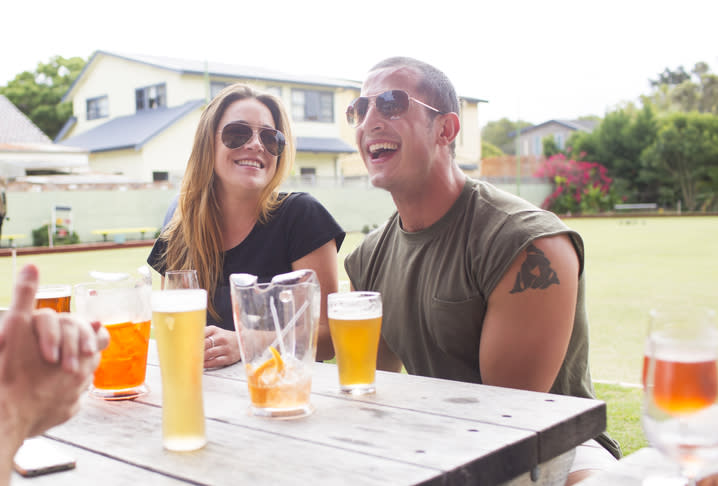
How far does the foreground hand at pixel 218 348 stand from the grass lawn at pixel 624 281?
487 mm

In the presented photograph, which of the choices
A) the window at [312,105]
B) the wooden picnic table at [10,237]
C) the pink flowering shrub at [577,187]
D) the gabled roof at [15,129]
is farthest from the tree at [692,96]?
the wooden picnic table at [10,237]

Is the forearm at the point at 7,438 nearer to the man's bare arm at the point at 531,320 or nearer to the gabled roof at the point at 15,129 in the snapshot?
the man's bare arm at the point at 531,320

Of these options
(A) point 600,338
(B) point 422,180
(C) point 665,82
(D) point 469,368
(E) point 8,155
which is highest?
(C) point 665,82

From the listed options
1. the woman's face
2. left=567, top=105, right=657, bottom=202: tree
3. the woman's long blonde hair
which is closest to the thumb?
the woman's long blonde hair

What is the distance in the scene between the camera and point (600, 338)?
6.51 m

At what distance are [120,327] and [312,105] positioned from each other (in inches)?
1256

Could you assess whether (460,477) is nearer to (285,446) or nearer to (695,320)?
(285,446)

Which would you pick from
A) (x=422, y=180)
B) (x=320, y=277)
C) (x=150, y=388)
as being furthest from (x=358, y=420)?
(x=320, y=277)

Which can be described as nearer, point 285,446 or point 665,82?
point 285,446

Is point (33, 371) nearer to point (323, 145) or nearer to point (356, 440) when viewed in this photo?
point (356, 440)

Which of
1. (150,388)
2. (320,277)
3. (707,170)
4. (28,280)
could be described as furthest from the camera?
(707,170)

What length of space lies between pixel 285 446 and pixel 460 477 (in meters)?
0.34

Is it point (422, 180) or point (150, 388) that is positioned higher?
point (422, 180)

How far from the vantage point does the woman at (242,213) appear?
3113 millimetres
